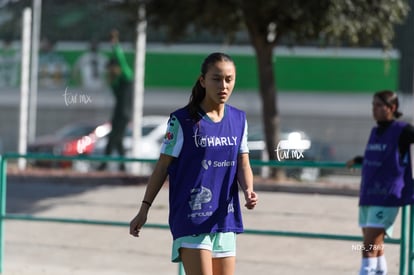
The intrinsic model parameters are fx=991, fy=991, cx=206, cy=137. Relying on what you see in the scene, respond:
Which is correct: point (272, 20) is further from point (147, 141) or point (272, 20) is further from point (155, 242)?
point (147, 141)

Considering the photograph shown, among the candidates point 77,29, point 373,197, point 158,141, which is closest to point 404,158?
point 373,197

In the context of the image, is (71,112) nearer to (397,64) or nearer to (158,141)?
(397,64)

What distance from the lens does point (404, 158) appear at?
7734 mm

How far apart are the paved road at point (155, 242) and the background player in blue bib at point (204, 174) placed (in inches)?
119

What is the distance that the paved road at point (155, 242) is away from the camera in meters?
9.43

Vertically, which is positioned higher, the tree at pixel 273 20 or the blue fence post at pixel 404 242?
the tree at pixel 273 20

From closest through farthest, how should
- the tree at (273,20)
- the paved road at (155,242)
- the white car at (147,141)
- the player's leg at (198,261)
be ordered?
the player's leg at (198,261), the paved road at (155,242), the tree at (273,20), the white car at (147,141)

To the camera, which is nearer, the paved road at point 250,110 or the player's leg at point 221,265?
the player's leg at point 221,265

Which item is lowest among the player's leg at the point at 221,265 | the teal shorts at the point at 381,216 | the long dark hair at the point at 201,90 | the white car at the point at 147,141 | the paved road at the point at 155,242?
the paved road at the point at 155,242

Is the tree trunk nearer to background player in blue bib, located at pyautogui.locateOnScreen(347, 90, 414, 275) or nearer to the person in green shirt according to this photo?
the person in green shirt

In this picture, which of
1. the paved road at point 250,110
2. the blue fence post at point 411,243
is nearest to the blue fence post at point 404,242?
the blue fence post at point 411,243

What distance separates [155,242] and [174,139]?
5.19 metres

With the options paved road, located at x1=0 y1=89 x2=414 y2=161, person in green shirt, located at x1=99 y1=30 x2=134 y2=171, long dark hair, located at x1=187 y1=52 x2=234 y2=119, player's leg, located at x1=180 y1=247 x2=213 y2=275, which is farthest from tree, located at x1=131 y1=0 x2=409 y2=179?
paved road, located at x1=0 y1=89 x2=414 y2=161

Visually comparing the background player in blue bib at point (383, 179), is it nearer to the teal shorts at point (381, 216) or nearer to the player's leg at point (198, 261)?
the teal shorts at point (381, 216)
